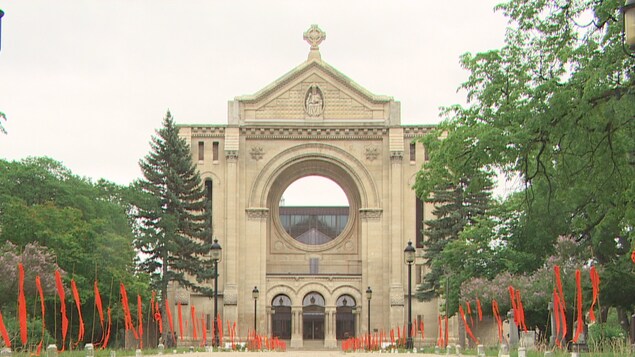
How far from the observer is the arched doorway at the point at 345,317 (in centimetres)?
7369

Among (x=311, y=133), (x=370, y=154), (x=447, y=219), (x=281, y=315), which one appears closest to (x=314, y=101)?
(x=311, y=133)

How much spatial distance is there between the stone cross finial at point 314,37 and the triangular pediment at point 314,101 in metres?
1.50

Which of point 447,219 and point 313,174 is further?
point 313,174

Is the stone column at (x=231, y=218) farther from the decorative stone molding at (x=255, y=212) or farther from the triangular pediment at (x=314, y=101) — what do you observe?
the triangular pediment at (x=314, y=101)

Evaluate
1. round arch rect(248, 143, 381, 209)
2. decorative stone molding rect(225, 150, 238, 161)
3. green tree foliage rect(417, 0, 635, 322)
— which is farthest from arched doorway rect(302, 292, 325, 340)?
green tree foliage rect(417, 0, 635, 322)

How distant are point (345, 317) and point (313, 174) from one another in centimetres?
1034

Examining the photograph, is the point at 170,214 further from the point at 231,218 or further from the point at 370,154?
the point at 370,154

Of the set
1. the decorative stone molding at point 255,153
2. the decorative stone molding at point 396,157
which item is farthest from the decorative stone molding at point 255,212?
the decorative stone molding at point 396,157

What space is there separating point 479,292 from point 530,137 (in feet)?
82.3

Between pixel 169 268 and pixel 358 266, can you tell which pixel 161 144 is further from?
pixel 358 266

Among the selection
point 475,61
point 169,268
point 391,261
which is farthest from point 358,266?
point 475,61

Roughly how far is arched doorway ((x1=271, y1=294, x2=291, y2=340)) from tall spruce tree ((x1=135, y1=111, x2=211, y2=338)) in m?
8.52

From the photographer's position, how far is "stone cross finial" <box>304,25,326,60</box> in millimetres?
75562

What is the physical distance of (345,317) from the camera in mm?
74312
